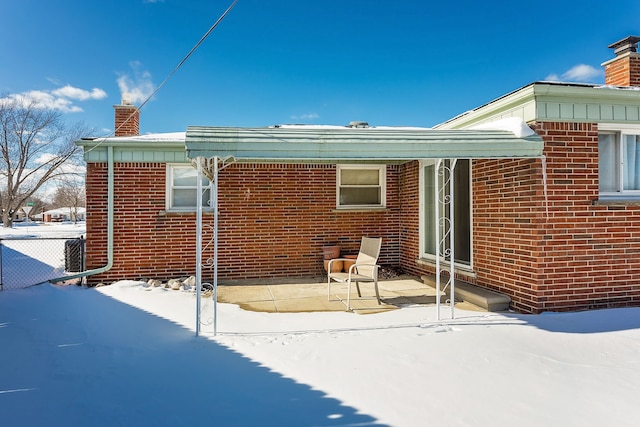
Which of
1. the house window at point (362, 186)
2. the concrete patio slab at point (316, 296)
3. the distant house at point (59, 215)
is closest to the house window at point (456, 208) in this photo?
the concrete patio slab at point (316, 296)

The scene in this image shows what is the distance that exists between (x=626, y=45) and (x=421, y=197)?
16.0ft

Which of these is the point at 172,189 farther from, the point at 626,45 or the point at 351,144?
the point at 626,45

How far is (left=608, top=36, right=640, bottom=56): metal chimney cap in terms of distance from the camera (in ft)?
23.2

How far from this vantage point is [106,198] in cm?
773

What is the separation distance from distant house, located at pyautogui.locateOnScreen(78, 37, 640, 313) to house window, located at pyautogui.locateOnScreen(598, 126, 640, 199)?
0.02 metres

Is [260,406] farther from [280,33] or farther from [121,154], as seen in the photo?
[280,33]

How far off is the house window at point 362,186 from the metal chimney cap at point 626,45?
5137 mm

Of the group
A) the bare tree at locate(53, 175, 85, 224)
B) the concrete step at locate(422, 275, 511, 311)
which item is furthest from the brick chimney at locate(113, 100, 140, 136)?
the bare tree at locate(53, 175, 85, 224)

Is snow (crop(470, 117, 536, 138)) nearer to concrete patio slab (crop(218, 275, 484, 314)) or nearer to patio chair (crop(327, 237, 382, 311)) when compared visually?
patio chair (crop(327, 237, 382, 311))

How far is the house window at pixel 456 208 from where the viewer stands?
659 centimetres

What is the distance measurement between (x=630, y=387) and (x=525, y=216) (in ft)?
8.49

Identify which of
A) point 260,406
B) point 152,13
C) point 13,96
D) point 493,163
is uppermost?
point 13,96

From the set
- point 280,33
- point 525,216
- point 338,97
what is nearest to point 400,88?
point 338,97

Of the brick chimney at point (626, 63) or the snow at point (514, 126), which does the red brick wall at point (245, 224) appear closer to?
the snow at point (514, 126)
